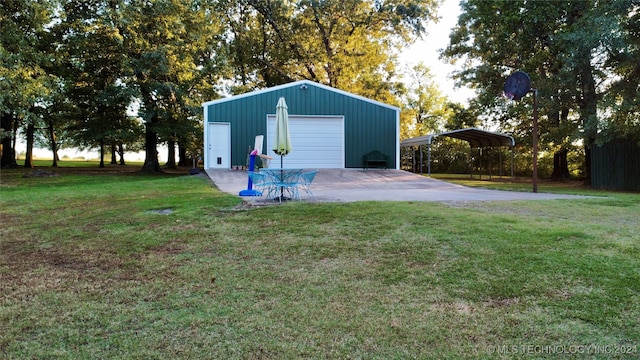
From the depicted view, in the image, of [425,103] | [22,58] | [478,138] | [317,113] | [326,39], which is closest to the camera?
[22,58]

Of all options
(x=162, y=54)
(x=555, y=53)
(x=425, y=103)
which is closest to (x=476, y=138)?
(x=555, y=53)

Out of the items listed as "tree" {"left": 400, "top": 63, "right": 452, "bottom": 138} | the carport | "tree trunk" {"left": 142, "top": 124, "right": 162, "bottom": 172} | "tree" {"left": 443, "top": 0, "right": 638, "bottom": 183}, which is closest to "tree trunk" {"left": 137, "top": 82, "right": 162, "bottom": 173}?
"tree trunk" {"left": 142, "top": 124, "right": 162, "bottom": 172}

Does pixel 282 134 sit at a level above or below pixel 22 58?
below

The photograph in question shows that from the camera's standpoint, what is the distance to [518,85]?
10055 mm

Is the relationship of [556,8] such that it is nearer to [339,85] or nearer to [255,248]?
[339,85]

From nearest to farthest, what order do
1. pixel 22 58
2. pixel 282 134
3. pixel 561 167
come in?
pixel 282 134, pixel 22 58, pixel 561 167

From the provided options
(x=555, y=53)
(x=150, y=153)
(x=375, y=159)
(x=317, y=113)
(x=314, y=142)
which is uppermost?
(x=555, y=53)

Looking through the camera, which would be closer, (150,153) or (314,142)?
(314,142)

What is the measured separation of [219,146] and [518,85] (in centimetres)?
960

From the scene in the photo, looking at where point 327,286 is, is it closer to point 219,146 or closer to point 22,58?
point 219,146

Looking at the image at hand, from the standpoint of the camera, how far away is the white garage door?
1497 centimetres

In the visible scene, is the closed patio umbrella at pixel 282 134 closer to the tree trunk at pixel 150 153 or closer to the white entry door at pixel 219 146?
the white entry door at pixel 219 146

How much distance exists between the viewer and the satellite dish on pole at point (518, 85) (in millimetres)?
9844

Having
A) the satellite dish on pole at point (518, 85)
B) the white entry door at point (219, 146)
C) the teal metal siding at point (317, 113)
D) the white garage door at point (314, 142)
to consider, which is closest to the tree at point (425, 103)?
the teal metal siding at point (317, 113)
